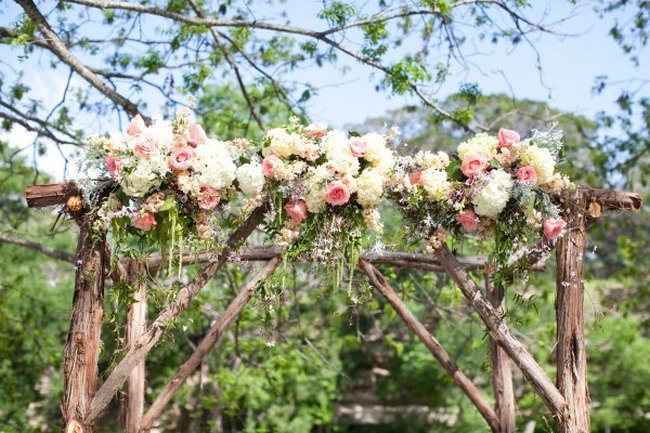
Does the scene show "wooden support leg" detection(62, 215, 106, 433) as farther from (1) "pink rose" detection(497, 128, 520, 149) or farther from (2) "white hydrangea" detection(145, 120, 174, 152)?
(1) "pink rose" detection(497, 128, 520, 149)

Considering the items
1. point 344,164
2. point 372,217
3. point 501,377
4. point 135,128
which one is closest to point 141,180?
point 135,128

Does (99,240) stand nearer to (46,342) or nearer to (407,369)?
(46,342)

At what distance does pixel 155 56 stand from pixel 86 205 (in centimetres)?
355

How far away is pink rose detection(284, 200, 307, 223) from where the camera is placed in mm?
3404

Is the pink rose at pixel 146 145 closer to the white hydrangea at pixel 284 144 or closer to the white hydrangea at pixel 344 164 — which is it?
the white hydrangea at pixel 284 144

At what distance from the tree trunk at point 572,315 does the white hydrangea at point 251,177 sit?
1.37 m

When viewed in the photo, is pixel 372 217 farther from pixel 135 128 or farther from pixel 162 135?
pixel 135 128

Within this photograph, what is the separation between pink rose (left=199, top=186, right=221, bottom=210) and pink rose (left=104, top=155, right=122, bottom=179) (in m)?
0.34

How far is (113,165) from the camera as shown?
3.33 m

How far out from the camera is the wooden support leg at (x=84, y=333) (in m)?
3.45

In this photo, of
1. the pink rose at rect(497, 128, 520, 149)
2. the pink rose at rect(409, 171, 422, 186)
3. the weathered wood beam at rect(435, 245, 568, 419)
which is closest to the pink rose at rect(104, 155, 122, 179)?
the pink rose at rect(409, 171, 422, 186)

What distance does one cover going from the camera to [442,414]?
12.6m

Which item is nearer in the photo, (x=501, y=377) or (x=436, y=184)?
(x=436, y=184)

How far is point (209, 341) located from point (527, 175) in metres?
1.88
